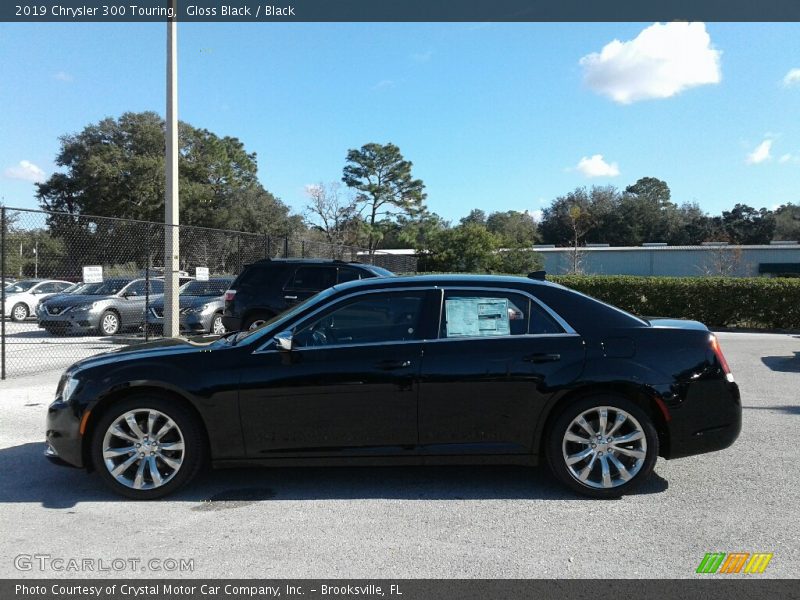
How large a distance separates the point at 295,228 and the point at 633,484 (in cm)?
5406

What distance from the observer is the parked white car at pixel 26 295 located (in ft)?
71.3

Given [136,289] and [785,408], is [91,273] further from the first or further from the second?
[785,408]

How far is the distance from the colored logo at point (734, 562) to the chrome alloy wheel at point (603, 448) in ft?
3.07

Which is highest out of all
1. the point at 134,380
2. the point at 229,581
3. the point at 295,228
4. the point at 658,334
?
the point at 295,228

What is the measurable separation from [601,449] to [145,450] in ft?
10.9

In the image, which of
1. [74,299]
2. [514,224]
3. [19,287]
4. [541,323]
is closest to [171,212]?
[74,299]

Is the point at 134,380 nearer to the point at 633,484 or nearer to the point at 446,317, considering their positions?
the point at 446,317

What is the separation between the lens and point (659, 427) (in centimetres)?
468

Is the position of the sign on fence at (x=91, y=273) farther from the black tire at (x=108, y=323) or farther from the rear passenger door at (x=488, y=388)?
the rear passenger door at (x=488, y=388)

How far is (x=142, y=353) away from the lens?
4801 millimetres

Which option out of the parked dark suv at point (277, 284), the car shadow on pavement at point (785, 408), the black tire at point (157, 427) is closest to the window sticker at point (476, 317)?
the black tire at point (157, 427)

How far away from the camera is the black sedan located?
4.55 meters

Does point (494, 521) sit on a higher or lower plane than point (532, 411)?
lower

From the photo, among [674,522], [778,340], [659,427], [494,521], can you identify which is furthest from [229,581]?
[778,340]
